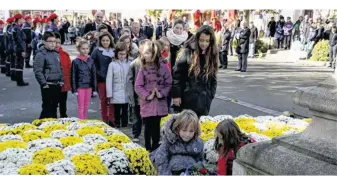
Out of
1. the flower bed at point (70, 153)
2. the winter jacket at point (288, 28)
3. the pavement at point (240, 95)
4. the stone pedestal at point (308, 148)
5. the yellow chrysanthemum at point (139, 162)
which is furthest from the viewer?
the winter jacket at point (288, 28)

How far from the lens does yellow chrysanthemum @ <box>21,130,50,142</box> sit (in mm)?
5505

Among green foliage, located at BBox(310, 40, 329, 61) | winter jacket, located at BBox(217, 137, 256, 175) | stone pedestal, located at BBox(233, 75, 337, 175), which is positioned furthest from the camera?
green foliage, located at BBox(310, 40, 329, 61)

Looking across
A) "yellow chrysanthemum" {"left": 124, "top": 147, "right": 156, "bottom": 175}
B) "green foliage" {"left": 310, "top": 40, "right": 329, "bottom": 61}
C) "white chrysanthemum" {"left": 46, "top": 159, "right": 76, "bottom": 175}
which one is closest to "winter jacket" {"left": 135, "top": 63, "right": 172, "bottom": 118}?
"yellow chrysanthemum" {"left": 124, "top": 147, "right": 156, "bottom": 175}

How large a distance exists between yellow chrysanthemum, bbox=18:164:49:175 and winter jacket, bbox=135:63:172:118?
2.12m

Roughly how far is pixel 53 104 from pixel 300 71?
38.8ft

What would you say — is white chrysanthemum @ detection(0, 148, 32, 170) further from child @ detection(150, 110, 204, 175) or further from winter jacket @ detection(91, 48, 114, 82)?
winter jacket @ detection(91, 48, 114, 82)

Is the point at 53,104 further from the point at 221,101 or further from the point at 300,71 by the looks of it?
the point at 300,71

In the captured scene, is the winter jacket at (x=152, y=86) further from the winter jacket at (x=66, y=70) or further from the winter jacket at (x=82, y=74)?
the winter jacket at (x=66, y=70)

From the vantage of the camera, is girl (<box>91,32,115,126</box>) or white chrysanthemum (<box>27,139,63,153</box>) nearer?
white chrysanthemum (<box>27,139,63,153</box>)

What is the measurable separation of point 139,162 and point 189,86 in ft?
4.81

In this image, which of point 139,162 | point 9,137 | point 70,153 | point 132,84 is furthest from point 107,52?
point 139,162

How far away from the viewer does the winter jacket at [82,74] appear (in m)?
7.74

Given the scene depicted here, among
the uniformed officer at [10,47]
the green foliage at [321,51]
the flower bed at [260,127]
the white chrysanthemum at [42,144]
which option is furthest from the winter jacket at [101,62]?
the green foliage at [321,51]

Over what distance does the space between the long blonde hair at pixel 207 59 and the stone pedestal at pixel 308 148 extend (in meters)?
3.03
